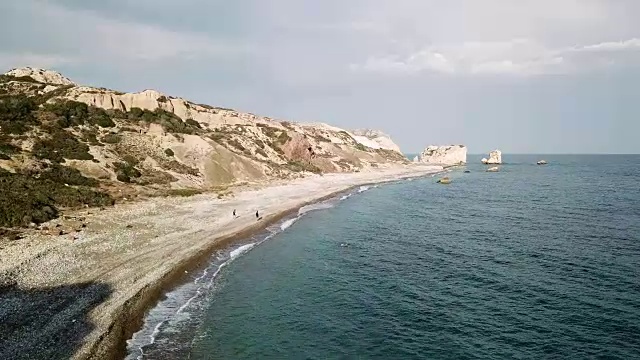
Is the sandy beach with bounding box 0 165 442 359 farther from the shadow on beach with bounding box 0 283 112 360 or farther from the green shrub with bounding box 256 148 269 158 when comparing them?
the green shrub with bounding box 256 148 269 158

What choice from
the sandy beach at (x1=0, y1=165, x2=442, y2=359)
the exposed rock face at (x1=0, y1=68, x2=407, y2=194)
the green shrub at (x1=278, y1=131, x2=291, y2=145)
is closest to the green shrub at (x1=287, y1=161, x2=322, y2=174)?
the exposed rock face at (x1=0, y1=68, x2=407, y2=194)

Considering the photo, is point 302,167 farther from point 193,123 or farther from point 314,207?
point 314,207

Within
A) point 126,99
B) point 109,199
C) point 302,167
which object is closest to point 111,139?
point 109,199

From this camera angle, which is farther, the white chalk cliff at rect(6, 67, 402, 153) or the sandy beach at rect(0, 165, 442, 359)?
the white chalk cliff at rect(6, 67, 402, 153)

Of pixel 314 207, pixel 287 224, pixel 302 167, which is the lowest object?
pixel 287 224

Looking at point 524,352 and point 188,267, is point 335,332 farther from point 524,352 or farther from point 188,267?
point 188,267

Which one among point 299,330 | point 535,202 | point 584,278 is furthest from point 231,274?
point 535,202
